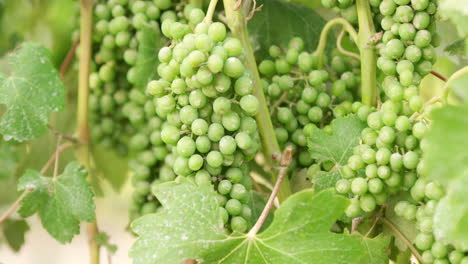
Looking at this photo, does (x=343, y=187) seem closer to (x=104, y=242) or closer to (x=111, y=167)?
(x=104, y=242)

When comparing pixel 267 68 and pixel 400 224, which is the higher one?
pixel 267 68

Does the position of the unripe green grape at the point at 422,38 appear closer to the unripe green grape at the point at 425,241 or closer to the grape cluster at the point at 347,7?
the grape cluster at the point at 347,7

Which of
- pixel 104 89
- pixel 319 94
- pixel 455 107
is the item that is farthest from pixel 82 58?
pixel 455 107

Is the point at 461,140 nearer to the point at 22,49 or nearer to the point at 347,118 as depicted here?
the point at 347,118

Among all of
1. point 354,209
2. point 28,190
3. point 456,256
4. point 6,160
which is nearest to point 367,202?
point 354,209

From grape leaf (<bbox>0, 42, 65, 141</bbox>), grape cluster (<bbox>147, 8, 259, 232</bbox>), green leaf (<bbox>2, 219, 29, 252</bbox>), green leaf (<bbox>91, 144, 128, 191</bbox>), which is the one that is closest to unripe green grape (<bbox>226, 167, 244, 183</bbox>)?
grape cluster (<bbox>147, 8, 259, 232</bbox>)

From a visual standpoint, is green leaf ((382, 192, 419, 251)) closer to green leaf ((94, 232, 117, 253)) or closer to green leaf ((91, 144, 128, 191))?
green leaf ((94, 232, 117, 253))
